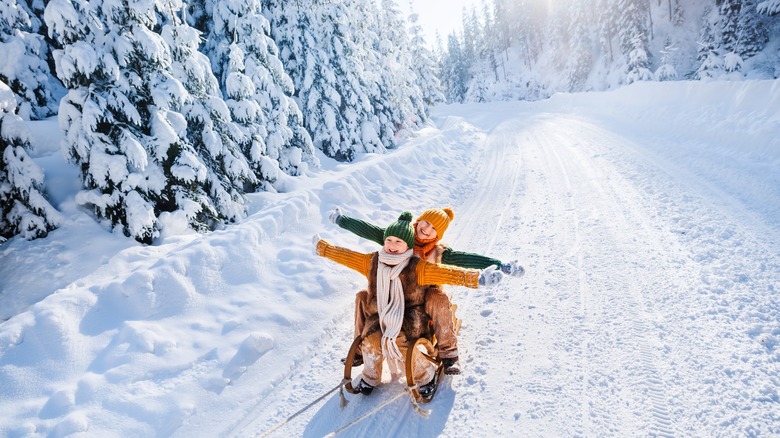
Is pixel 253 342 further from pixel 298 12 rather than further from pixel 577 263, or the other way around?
pixel 298 12

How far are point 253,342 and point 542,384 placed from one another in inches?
119

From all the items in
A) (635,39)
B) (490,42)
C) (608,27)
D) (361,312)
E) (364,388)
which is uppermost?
(490,42)

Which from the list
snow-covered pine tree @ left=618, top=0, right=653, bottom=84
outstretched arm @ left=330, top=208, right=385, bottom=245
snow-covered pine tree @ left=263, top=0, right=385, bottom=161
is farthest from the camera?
snow-covered pine tree @ left=618, top=0, right=653, bottom=84

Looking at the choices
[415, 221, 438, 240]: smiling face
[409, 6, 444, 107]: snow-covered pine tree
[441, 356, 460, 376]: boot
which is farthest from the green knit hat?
[409, 6, 444, 107]: snow-covered pine tree

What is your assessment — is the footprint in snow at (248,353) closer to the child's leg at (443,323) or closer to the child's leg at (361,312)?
the child's leg at (361,312)

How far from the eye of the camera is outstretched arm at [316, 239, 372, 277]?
3.79 meters

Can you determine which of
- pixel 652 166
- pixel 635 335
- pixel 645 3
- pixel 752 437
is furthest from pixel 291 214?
pixel 645 3

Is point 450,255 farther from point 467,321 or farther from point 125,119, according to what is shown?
point 125,119

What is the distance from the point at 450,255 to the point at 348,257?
105cm

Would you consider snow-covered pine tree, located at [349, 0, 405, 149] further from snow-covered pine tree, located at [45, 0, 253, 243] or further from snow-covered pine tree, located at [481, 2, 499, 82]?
snow-covered pine tree, located at [481, 2, 499, 82]

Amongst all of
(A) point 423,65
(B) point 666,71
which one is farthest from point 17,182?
(B) point 666,71

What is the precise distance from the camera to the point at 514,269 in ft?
10.5

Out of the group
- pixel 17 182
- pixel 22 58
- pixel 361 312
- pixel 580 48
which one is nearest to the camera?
pixel 361 312

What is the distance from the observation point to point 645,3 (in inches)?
1444
